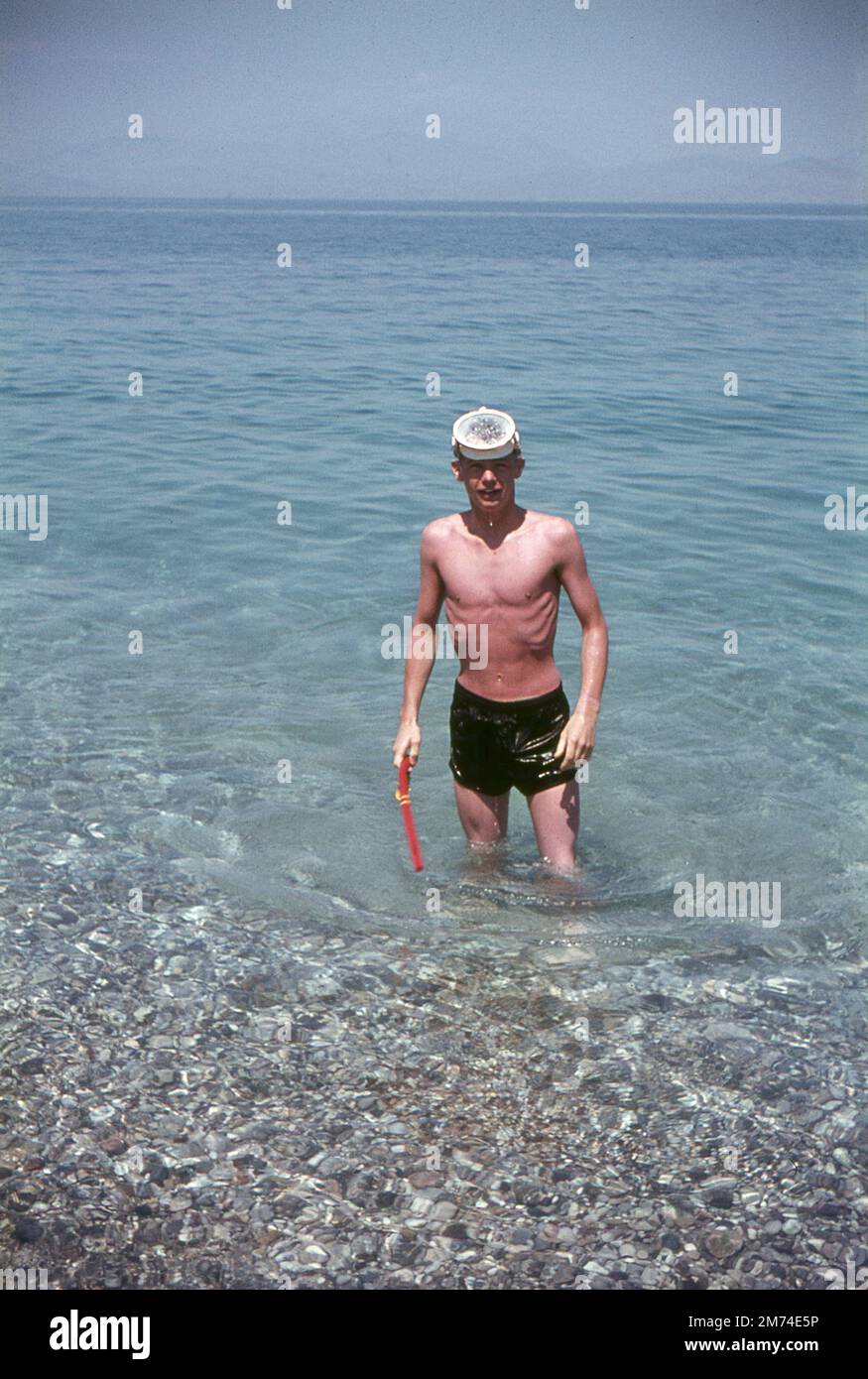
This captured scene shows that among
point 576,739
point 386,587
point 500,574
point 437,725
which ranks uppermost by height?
point 500,574

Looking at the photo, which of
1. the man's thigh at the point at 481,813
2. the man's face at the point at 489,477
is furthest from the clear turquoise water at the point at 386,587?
the man's face at the point at 489,477

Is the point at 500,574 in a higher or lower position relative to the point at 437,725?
higher

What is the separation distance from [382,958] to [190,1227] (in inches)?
67.4

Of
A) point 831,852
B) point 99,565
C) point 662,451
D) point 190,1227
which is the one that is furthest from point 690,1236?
point 662,451

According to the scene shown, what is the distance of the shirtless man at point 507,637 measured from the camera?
5.40m

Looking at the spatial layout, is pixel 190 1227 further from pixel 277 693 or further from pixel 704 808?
pixel 277 693

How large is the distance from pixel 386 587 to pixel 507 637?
5.49 m

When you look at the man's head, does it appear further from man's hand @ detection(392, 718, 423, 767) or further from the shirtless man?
man's hand @ detection(392, 718, 423, 767)

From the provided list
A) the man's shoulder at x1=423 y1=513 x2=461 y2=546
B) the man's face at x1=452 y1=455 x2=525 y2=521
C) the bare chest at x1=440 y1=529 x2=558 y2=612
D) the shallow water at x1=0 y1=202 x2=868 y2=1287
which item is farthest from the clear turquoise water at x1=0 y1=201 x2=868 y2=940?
the man's face at x1=452 y1=455 x2=525 y2=521

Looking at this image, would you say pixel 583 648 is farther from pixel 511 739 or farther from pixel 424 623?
pixel 424 623

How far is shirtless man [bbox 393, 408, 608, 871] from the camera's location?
540 cm

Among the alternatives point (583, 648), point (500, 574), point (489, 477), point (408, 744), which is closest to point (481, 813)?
point (408, 744)

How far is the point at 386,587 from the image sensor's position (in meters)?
11.1

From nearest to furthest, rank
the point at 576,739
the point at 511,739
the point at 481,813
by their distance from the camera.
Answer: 1. the point at 576,739
2. the point at 511,739
3. the point at 481,813
